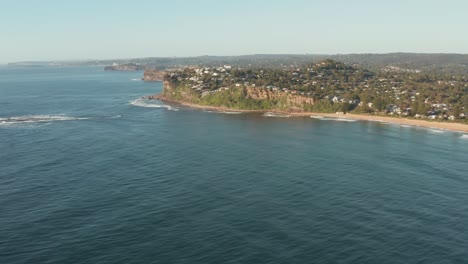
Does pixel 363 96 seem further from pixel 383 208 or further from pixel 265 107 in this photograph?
pixel 383 208

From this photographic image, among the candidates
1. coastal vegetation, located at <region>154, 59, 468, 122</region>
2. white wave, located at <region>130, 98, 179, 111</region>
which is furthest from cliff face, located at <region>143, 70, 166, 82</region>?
white wave, located at <region>130, 98, 179, 111</region>

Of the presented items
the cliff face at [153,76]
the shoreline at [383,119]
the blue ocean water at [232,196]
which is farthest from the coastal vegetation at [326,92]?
the cliff face at [153,76]

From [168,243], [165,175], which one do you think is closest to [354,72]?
[165,175]

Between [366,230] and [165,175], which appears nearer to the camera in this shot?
[366,230]

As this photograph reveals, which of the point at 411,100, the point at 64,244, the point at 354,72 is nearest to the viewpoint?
the point at 64,244

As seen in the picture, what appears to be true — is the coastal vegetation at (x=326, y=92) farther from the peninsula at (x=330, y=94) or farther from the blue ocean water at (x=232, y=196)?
the blue ocean water at (x=232, y=196)
